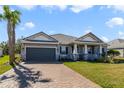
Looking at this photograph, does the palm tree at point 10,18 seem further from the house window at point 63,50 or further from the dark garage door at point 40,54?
the house window at point 63,50

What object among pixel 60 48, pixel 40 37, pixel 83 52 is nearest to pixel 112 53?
pixel 83 52

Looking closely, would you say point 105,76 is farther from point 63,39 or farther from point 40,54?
point 63,39

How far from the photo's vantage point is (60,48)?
33.3m

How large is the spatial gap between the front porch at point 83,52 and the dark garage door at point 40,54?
1.47 m

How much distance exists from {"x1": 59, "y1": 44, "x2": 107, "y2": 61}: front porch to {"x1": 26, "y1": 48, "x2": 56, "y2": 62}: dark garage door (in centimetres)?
147

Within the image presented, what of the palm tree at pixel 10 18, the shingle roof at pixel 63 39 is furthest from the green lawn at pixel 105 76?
the shingle roof at pixel 63 39

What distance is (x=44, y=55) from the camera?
31547 mm

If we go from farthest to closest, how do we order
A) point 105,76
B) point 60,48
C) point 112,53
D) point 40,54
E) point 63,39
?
point 112,53 < point 63,39 < point 60,48 < point 40,54 < point 105,76

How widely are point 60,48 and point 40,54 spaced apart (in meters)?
3.51

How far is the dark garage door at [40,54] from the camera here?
30.8 meters

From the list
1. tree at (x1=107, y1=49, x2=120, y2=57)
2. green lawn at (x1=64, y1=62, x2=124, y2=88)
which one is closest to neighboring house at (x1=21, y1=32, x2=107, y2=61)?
tree at (x1=107, y1=49, x2=120, y2=57)
